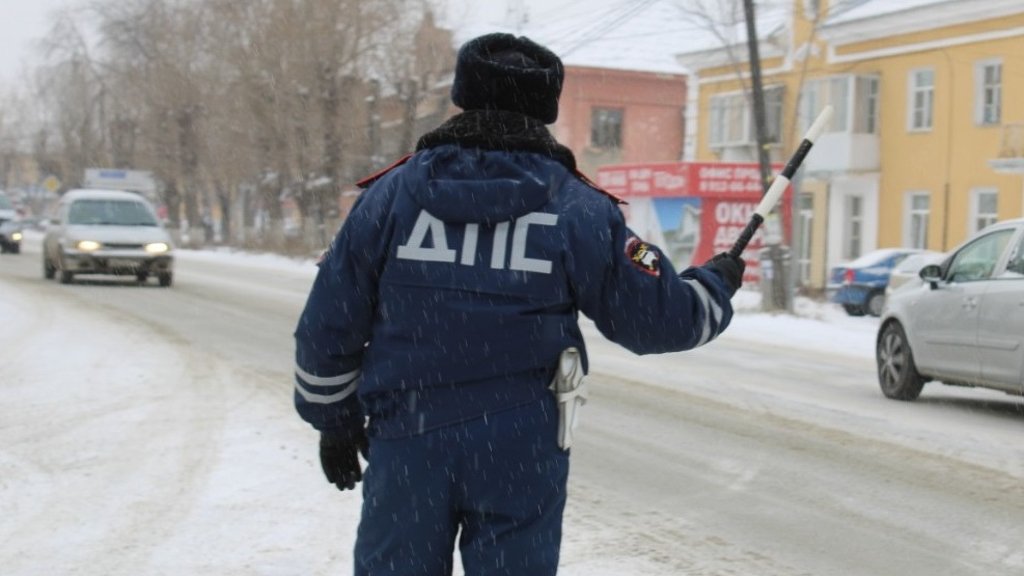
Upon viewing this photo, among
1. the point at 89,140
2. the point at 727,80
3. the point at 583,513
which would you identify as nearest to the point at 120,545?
the point at 583,513

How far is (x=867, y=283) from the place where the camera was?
86.7 feet

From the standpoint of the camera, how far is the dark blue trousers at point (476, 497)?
2.95 m

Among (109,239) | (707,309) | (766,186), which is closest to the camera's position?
(707,309)

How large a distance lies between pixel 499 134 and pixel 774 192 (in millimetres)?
809

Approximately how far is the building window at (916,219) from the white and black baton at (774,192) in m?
31.3

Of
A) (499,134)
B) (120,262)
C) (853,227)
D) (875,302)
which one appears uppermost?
(499,134)

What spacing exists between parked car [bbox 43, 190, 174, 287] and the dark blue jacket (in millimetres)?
21487

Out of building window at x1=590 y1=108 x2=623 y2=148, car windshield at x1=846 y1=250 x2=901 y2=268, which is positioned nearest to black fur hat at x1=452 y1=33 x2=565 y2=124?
car windshield at x1=846 y1=250 x2=901 y2=268

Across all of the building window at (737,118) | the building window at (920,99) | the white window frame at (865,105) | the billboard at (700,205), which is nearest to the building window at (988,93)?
the building window at (920,99)

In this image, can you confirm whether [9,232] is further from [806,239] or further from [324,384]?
[324,384]

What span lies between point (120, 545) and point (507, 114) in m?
3.70

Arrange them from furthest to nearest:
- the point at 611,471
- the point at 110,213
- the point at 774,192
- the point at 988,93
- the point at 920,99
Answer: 1. the point at 920,99
2. the point at 988,93
3. the point at 110,213
4. the point at 611,471
5. the point at 774,192

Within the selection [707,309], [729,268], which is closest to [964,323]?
[729,268]

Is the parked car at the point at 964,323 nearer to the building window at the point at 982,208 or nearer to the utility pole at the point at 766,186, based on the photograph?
the utility pole at the point at 766,186
